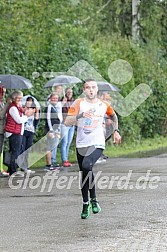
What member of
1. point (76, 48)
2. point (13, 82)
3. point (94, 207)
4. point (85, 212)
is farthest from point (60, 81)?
point (85, 212)

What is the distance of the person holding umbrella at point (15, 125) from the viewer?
15.5 metres

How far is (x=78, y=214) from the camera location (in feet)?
33.7

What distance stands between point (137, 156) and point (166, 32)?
1598 cm

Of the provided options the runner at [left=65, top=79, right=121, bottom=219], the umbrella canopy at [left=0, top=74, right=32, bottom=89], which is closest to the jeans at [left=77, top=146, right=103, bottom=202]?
the runner at [left=65, top=79, right=121, bottom=219]

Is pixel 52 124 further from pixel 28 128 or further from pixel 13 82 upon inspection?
pixel 13 82

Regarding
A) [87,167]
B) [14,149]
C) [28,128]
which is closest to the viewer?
[87,167]

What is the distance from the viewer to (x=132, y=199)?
11.6m

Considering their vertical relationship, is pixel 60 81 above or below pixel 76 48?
below

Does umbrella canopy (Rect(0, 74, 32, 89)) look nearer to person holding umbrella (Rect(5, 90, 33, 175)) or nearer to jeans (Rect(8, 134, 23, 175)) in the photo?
person holding umbrella (Rect(5, 90, 33, 175))

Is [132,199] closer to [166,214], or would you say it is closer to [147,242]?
[166,214]

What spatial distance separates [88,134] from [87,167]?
456 millimetres

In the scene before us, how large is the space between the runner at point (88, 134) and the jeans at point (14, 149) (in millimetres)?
5503

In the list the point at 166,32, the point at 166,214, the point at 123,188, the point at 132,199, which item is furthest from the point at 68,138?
the point at 166,32

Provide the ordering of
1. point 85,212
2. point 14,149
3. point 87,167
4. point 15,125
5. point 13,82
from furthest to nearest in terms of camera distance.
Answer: point 13,82, point 14,149, point 15,125, point 87,167, point 85,212
